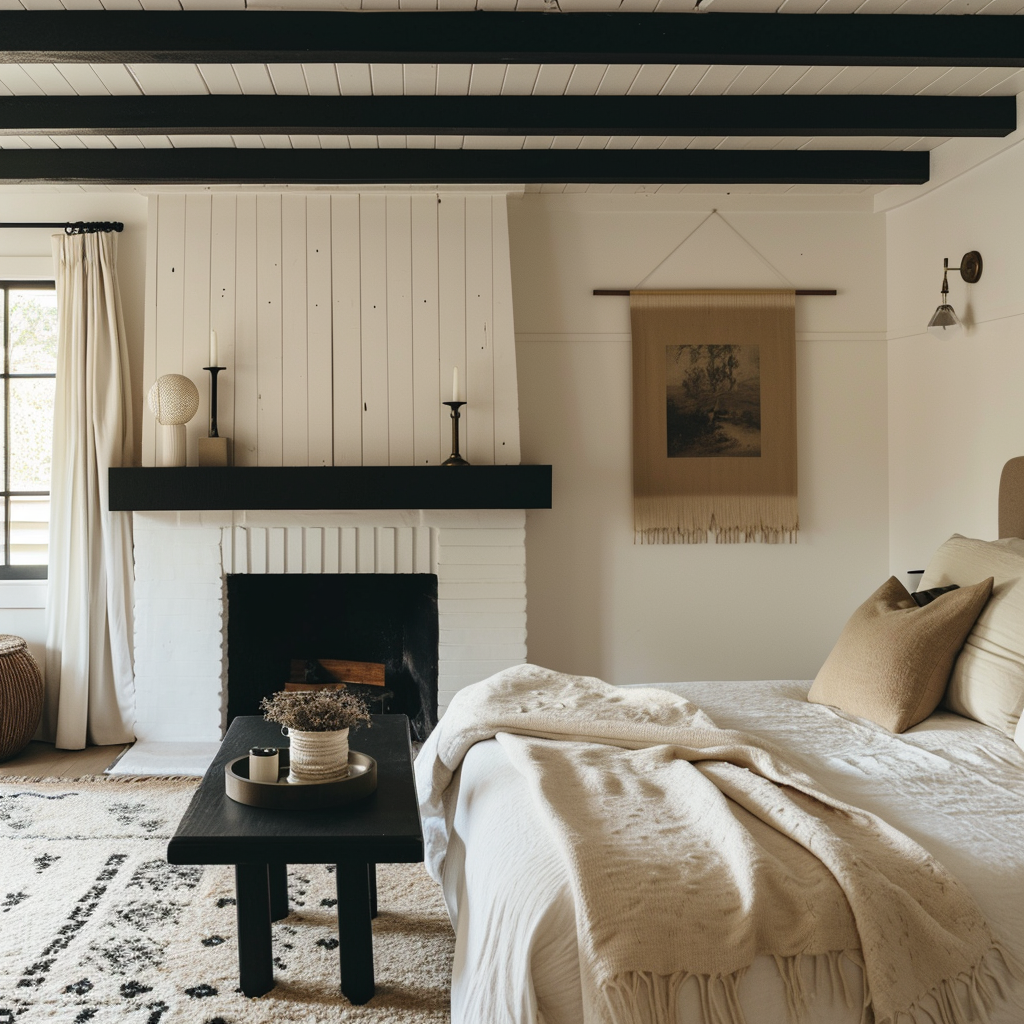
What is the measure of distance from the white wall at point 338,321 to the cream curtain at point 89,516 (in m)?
0.21

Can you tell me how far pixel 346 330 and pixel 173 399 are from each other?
29.4 inches

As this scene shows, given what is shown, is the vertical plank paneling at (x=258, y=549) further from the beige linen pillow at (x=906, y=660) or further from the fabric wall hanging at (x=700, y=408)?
the beige linen pillow at (x=906, y=660)

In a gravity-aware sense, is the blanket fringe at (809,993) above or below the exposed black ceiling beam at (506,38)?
below

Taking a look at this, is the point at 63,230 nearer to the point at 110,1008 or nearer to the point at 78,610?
the point at 78,610

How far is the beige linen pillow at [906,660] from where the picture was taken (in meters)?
2.26

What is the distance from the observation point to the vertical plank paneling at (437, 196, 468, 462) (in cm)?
386

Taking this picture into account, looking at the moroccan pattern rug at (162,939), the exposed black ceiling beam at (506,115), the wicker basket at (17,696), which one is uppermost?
the exposed black ceiling beam at (506,115)

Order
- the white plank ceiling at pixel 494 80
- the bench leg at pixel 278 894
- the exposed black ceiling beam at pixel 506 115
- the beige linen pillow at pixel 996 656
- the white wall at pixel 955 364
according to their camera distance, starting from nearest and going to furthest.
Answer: the beige linen pillow at pixel 996 656 < the bench leg at pixel 278 894 < the white plank ceiling at pixel 494 80 < the exposed black ceiling beam at pixel 506 115 < the white wall at pixel 955 364

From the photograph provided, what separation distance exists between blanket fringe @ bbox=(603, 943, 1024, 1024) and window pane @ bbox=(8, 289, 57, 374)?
379 centimetres

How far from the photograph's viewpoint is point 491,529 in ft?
12.8

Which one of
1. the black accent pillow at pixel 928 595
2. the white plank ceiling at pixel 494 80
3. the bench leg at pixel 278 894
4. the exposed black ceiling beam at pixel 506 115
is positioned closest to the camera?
the bench leg at pixel 278 894

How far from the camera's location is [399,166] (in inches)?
139

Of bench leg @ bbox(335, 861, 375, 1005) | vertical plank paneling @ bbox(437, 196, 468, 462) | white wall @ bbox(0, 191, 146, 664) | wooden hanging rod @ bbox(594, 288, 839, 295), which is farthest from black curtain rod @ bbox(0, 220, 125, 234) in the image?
bench leg @ bbox(335, 861, 375, 1005)

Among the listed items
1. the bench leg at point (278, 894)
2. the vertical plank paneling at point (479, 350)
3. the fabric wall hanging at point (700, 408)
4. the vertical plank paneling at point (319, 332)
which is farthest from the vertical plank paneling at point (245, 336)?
the bench leg at point (278, 894)
